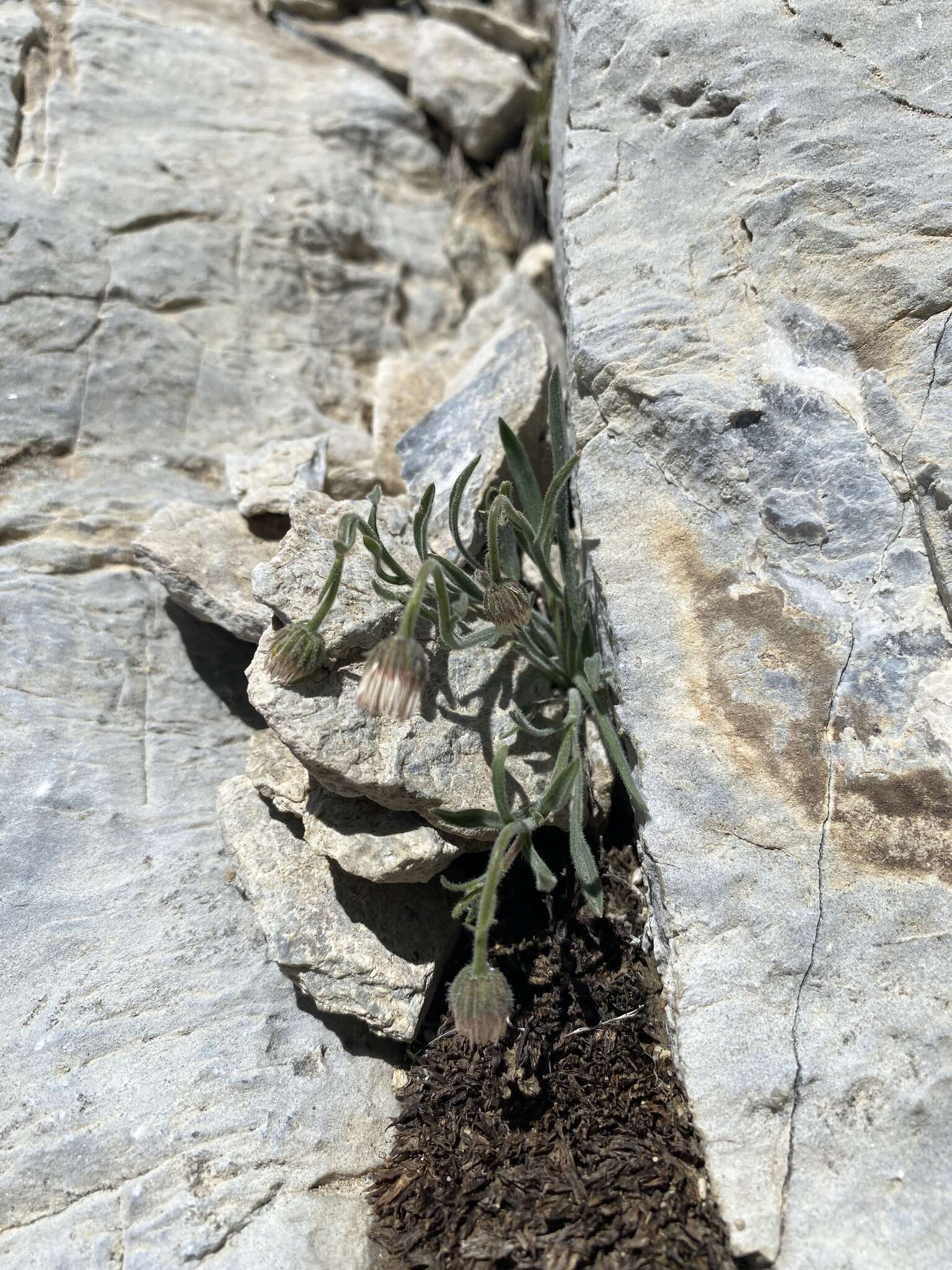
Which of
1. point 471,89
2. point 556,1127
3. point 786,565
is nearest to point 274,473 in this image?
point 786,565

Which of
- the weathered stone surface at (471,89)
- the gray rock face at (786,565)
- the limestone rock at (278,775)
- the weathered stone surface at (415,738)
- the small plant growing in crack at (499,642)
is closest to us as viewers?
the gray rock face at (786,565)

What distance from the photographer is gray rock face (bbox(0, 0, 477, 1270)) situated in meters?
2.19

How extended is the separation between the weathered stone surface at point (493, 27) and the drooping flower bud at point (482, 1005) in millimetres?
4166

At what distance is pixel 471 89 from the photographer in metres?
4.14

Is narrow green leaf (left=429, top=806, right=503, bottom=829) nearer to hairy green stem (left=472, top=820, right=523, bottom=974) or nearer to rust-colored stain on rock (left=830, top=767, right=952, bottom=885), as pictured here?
hairy green stem (left=472, top=820, right=523, bottom=974)

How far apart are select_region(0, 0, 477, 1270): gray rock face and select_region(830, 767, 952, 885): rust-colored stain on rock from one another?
129 cm

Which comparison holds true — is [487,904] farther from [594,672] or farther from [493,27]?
[493,27]

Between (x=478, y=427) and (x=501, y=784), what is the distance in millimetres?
1244

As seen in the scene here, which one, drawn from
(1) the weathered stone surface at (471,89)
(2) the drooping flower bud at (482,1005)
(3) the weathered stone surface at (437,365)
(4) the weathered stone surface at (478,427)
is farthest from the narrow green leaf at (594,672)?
(1) the weathered stone surface at (471,89)

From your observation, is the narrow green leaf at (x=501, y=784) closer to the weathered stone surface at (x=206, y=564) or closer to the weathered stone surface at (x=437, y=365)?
the weathered stone surface at (x=206, y=564)

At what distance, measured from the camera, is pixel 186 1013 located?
2373 mm

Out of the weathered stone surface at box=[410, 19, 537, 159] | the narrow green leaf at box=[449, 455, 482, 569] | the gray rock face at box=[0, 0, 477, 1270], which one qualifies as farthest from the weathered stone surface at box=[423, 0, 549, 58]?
the narrow green leaf at box=[449, 455, 482, 569]

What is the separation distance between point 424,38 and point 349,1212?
4520 millimetres

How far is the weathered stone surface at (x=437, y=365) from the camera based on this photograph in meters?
3.25
